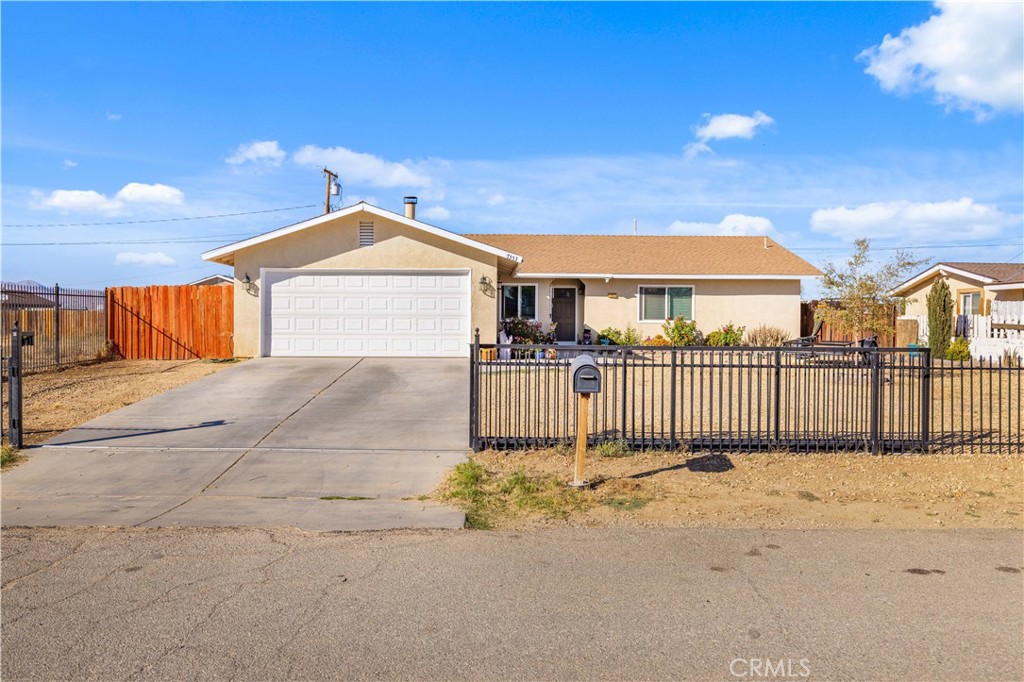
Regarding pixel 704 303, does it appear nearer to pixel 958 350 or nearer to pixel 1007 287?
pixel 958 350

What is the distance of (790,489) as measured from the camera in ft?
26.6

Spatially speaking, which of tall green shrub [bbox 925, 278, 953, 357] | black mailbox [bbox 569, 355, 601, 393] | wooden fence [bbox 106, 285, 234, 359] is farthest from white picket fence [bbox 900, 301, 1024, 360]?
wooden fence [bbox 106, 285, 234, 359]

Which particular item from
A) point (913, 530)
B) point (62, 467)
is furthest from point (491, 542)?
point (62, 467)

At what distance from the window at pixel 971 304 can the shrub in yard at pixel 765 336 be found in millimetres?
8126

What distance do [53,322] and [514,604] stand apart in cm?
1667

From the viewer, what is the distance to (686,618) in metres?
4.66

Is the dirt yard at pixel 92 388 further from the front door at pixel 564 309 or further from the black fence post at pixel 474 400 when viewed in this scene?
the front door at pixel 564 309

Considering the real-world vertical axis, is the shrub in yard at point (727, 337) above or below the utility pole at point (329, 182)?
below

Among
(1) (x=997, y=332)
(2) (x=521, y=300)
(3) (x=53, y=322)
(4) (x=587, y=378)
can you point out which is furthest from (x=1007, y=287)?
(3) (x=53, y=322)

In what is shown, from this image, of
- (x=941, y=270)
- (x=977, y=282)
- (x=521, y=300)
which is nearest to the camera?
(x=521, y=300)

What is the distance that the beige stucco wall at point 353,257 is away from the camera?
1881 cm

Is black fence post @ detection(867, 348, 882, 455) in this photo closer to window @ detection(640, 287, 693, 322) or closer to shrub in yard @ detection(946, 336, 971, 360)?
shrub in yard @ detection(946, 336, 971, 360)

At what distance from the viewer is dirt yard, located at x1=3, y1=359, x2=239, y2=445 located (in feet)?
37.7

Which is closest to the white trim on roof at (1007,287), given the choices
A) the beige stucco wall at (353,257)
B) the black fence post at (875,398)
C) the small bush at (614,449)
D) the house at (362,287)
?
the house at (362,287)
